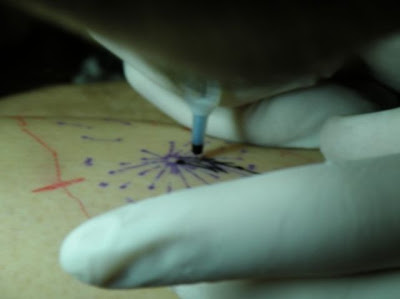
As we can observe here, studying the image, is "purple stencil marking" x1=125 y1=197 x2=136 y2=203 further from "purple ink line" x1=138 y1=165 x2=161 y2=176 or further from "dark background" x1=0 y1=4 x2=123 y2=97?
"dark background" x1=0 y1=4 x2=123 y2=97

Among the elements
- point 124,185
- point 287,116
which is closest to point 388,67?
point 287,116

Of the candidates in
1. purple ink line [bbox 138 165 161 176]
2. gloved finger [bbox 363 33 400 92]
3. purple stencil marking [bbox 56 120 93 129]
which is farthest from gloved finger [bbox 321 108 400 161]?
purple stencil marking [bbox 56 120 93 129]

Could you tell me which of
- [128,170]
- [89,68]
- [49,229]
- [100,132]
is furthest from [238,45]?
[89,68]

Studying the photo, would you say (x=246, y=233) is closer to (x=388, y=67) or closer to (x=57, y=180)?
(x=57, y=180)

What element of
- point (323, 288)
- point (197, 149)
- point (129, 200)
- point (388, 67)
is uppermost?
point (388, 67)

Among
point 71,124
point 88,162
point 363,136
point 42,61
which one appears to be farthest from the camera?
point 42,61

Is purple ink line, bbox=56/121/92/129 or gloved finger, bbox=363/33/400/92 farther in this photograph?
purple ink line, bbox=56/121/92/129
